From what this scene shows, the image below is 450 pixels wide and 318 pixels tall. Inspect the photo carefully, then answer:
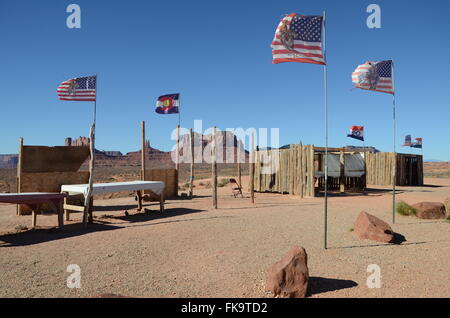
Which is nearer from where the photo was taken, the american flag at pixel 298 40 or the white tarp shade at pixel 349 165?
the american flag at pixel 298 40

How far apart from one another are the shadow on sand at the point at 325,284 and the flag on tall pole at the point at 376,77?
4.44 m

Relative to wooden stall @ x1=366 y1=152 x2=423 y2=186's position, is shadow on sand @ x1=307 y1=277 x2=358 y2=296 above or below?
below

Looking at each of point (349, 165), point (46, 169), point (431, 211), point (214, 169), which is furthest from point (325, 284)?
point (349, 165)

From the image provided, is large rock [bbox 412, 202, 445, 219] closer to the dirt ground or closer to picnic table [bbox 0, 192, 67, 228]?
the dirt ground

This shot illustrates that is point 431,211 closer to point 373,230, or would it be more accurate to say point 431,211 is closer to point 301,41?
point 373,230

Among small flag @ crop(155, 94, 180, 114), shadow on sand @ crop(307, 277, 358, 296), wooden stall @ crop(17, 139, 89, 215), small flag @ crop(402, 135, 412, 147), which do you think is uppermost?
small flag @ crop(155, 94, 180, 114)

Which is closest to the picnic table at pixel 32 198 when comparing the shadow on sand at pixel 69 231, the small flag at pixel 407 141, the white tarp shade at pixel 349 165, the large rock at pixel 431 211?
the shadow on sand at pixel 69 231

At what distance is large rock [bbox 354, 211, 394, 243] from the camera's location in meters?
6.48

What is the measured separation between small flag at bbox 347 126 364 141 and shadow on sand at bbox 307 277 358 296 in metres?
16.4

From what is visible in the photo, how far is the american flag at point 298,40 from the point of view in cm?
607

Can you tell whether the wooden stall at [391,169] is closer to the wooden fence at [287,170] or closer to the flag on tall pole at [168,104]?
the wooden fence at [287,170]

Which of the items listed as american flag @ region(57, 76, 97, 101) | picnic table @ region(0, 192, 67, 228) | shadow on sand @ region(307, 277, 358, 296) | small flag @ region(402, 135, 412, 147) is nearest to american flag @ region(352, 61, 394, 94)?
shadow on sand @ region(307, 277, 358, 296)

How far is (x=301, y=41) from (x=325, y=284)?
415 cm
